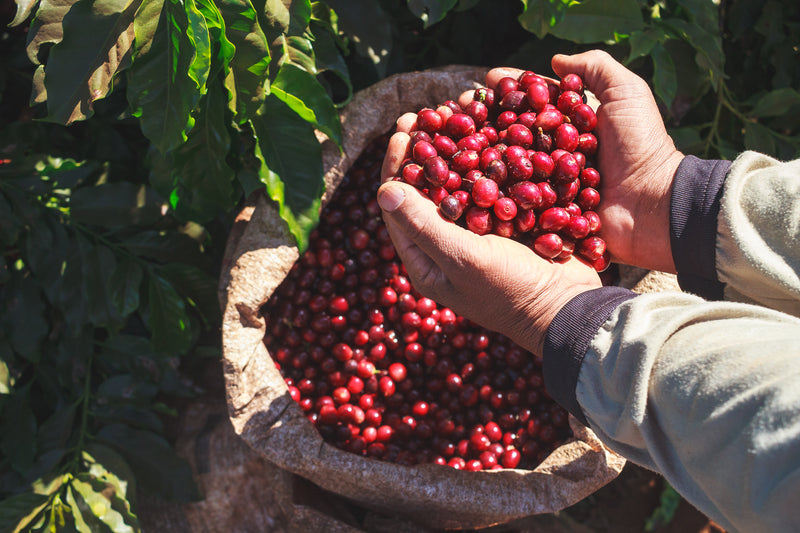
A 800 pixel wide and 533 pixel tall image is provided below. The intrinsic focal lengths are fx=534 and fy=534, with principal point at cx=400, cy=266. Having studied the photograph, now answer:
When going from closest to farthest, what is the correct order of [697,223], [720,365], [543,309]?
[720,365]
[543,309]
[697,223]

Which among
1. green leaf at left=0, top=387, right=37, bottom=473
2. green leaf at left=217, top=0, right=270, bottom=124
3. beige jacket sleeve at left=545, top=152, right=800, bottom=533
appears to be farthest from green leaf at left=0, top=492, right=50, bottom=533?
beige jacket sleeve at left=545, top=152, right=800, bottom=533

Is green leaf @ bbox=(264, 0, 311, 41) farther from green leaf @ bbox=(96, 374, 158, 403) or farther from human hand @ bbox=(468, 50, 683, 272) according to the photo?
green leaf @ bbox=(96, 374, 158, 403)

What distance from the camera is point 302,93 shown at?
1557 mm

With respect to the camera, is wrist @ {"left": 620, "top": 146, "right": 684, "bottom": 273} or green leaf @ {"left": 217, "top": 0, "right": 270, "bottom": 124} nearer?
green leaf @ {"left": 217, "top": 0, "right": 270, "bottom": 124}

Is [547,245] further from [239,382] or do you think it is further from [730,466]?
[239,382]

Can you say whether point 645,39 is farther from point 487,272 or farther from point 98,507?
point 98,507

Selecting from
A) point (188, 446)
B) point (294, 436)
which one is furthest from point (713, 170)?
point (188, 446)

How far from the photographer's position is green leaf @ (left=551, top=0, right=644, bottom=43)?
177 cm

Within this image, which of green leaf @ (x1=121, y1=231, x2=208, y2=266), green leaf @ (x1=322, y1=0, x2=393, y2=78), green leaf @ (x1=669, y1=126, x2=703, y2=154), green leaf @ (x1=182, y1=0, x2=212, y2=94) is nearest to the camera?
green leaf @ (x1=182, y1=0, x2=212, y2=94)

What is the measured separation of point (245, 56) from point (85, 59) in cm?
37

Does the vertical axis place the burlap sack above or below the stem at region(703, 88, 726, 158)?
below

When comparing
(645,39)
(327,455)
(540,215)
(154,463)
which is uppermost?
(645,39)

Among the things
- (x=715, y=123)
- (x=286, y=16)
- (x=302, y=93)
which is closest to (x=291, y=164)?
(x=302, y=93)

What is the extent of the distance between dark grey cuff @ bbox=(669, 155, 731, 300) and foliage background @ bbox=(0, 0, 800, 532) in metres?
0.40
